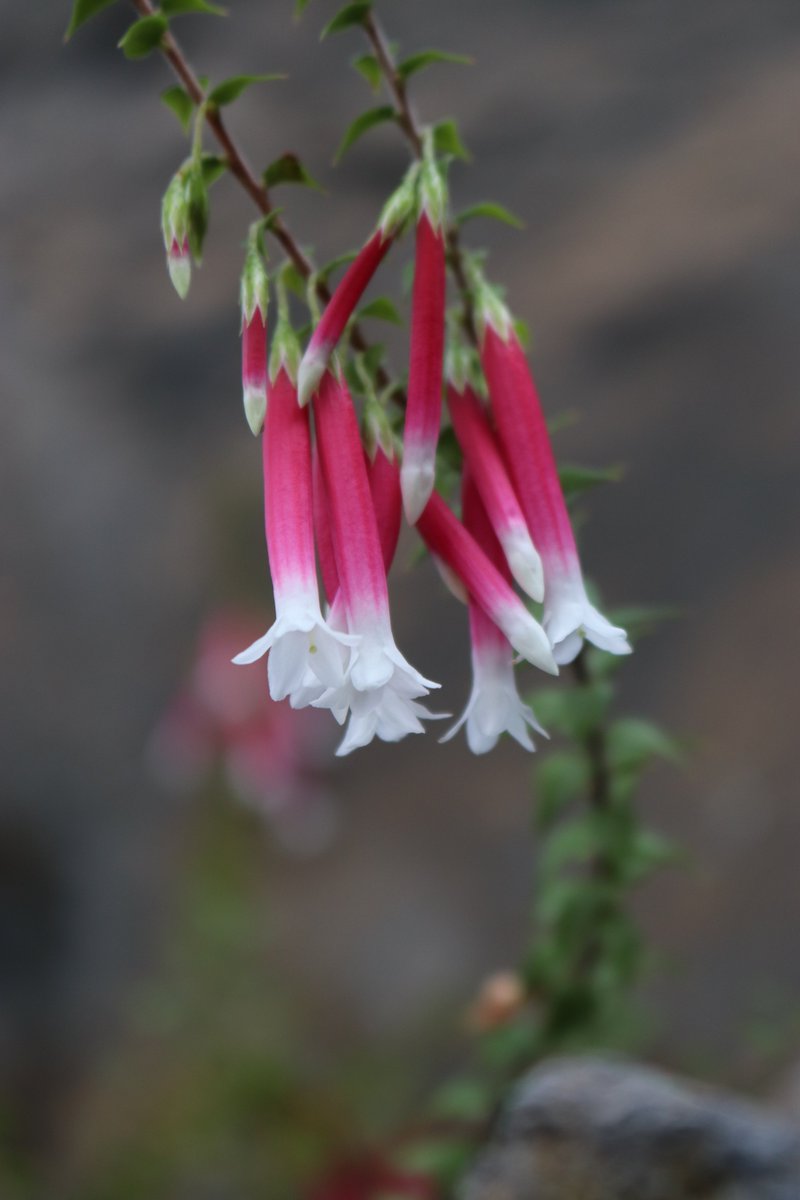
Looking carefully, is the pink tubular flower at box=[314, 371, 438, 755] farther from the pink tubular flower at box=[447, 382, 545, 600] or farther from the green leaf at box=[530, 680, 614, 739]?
the green leaf at box=[530, 680, 614, 739]

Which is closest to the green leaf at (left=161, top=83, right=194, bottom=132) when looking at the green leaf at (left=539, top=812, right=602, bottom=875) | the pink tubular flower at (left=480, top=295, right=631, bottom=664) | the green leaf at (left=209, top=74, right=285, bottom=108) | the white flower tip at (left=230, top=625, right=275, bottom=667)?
the green leaf at (left=209, top=74, right=285, bottom=108)

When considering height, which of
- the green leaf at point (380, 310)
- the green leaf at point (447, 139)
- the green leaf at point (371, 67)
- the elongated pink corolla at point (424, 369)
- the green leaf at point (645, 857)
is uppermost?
the green leaf at point (371, 67)

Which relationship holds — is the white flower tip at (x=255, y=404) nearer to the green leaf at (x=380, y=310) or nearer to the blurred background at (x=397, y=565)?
the green leaf at (x=380, y=310)

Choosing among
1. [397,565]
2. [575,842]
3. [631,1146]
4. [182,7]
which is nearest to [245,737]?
[397,565]

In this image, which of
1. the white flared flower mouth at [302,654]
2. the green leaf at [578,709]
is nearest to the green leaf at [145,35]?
the white flared flower mouth at [302,654]

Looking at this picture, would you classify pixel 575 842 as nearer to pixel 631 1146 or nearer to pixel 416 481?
pixel 631 1146
